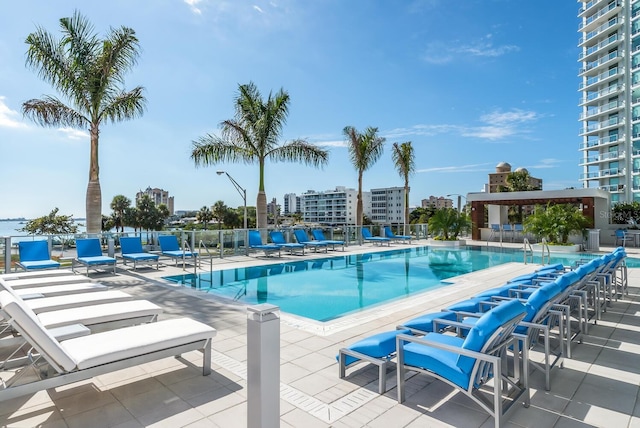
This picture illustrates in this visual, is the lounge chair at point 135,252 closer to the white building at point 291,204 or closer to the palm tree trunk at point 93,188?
the palm tree trunk at point 93,188

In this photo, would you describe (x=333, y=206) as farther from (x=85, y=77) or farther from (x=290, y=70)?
(x=85, y=77)

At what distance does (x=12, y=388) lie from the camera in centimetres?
260

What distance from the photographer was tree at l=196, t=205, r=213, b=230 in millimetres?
55369

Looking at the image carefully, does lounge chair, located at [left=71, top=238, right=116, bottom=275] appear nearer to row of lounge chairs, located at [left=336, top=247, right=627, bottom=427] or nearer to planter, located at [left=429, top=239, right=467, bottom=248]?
row of lounge chairs, located at [left=336, top=247, right=627, bottom=427]

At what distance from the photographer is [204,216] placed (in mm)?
55438

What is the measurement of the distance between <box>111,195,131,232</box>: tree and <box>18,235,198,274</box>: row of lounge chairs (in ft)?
146

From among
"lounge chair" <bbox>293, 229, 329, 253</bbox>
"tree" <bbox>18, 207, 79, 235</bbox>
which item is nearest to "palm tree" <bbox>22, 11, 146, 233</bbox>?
"lounge chair" <bbox>293, 229, 329, 253</bbox>

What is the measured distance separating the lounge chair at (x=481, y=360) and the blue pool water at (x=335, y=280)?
3.11 meters

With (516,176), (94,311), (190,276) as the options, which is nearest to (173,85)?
(190,276)

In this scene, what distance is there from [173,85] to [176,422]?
14194 millimetres

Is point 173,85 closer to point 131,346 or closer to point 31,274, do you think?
point 31,274

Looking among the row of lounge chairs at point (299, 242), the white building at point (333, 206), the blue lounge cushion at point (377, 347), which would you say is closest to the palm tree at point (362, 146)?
the row of lounge chairs at point (299, 242)

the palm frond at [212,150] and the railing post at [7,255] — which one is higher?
the palm frond at [212,150]

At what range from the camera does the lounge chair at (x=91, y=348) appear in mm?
2662
